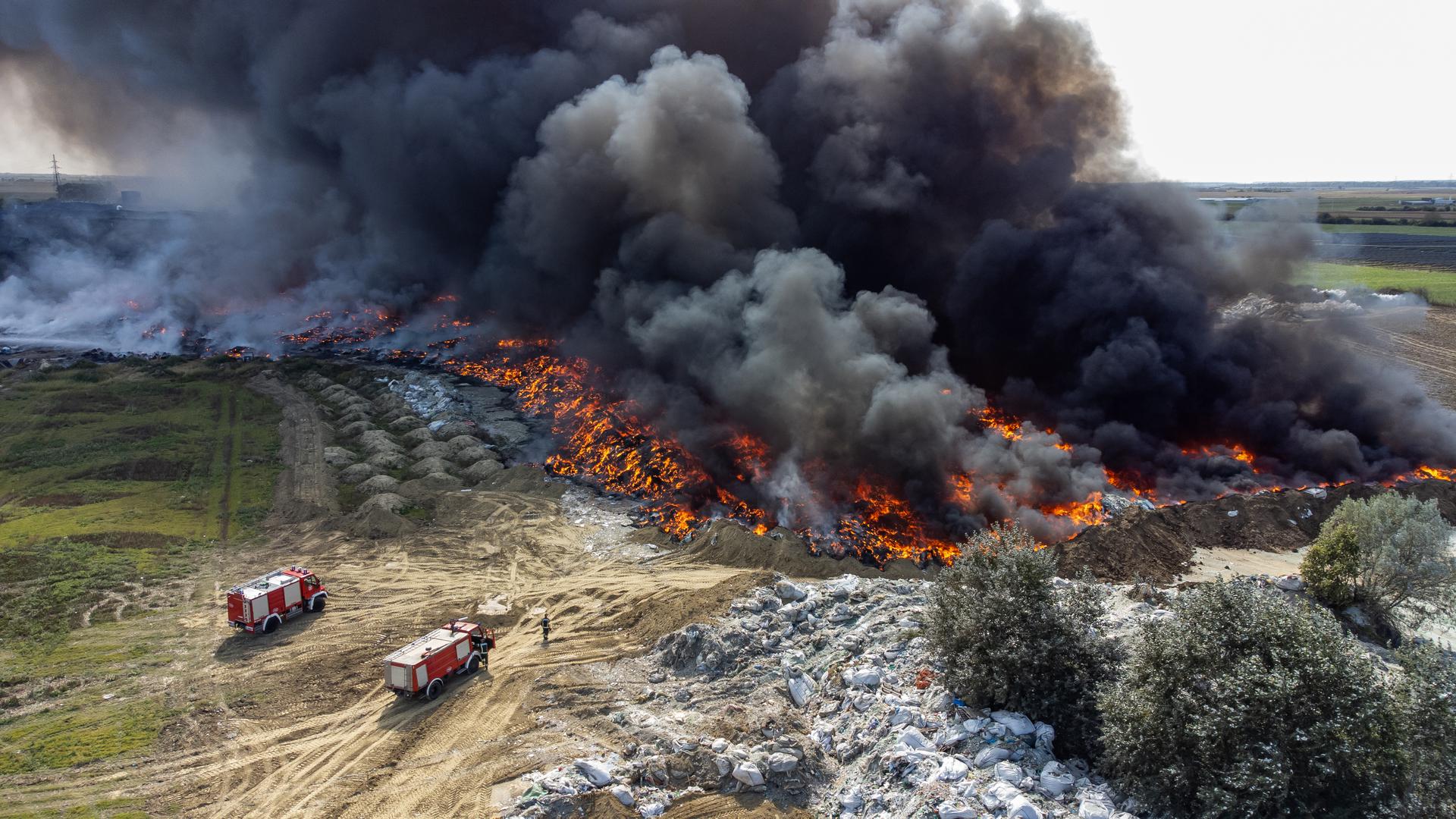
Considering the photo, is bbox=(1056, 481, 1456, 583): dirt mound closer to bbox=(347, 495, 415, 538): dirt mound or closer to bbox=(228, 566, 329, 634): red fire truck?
bbox=(228, 566, 329, 634): red fire truck

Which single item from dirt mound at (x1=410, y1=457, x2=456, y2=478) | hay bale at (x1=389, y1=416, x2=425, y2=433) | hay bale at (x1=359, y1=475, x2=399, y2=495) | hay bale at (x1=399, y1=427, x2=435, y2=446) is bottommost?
hay bale at (x1=359, y1=475, x2=399, y2=495)

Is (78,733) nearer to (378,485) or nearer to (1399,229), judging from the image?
(378,485)

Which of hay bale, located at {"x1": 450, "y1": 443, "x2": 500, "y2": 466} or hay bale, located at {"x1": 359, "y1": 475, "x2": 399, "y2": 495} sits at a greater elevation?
hay bale, located at {"x1": 450, "y1": 443, "x2": 500, "y2": 466}

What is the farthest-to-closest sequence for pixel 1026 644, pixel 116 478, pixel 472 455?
pixel 472 455 < pixel 116 478 < pixel 1026 644

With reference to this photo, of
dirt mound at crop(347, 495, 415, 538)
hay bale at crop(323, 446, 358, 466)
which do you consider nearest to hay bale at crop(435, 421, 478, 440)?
hay bale at crop(323, 446, 358, 466)

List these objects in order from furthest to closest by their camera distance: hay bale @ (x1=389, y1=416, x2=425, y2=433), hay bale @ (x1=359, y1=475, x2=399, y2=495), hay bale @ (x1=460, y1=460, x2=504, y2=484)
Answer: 1. hay bale @ (x1=389, y1=416, x2=425, y2=433)
2. hay bale @ (x1=460, y1=460, x2=504, y2=484)
3. hay bale @ (x1=359, y1=475, x2=399, y2=495)

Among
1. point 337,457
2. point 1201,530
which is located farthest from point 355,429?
point 1201,530

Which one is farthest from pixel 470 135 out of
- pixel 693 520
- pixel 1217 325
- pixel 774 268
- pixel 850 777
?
→ pixel 850 777
